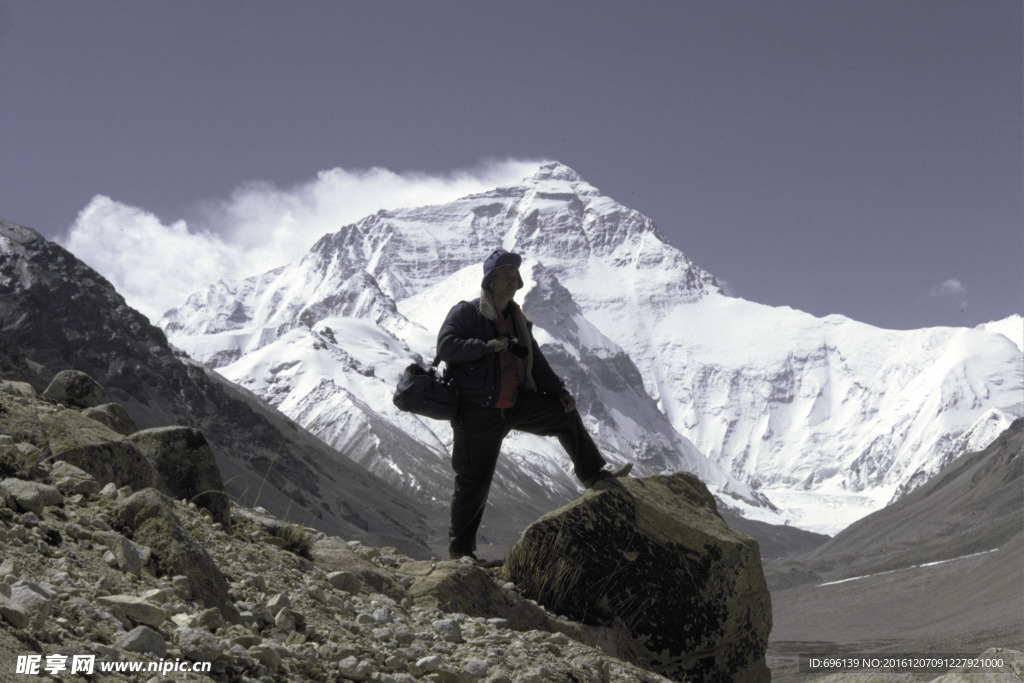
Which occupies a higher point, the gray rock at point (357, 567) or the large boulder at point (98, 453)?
the large boulder at point (98, 453)

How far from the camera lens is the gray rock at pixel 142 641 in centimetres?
459

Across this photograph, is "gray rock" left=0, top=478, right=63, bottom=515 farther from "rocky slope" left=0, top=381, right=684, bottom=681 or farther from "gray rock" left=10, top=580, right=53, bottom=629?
"gray rock" left=10, top=580, right=53, bottom=629

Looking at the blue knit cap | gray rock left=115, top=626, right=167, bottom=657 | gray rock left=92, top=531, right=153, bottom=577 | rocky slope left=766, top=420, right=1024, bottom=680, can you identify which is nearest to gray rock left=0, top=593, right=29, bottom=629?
gray rock left=115, top=626, right=167, bottom=657

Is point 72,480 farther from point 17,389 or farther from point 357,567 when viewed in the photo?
point 17,389

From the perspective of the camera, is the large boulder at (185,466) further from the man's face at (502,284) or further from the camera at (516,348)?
the man's face at (502,284)

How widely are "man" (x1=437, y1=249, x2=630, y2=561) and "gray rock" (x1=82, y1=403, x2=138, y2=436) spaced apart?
2538mm

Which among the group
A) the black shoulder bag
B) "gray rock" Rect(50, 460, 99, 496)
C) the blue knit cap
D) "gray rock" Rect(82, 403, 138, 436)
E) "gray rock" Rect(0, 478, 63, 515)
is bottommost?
"gray rock" Rect(0, 478, 63, 515)

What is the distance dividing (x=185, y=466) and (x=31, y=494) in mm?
2021

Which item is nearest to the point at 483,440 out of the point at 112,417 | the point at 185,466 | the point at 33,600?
the point at 185,466

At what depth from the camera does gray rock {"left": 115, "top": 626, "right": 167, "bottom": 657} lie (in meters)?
4.59

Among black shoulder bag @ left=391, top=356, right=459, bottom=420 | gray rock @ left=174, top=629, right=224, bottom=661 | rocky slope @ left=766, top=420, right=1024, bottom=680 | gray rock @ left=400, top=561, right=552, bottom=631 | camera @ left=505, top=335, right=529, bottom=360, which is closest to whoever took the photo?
gray rock @ left=174, top=629, right=224, bottom=661

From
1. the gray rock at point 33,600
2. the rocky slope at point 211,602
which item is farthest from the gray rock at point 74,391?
the gray rock at point 33,600

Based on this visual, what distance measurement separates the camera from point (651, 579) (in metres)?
9.09

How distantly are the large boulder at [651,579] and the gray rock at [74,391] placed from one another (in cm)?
369
